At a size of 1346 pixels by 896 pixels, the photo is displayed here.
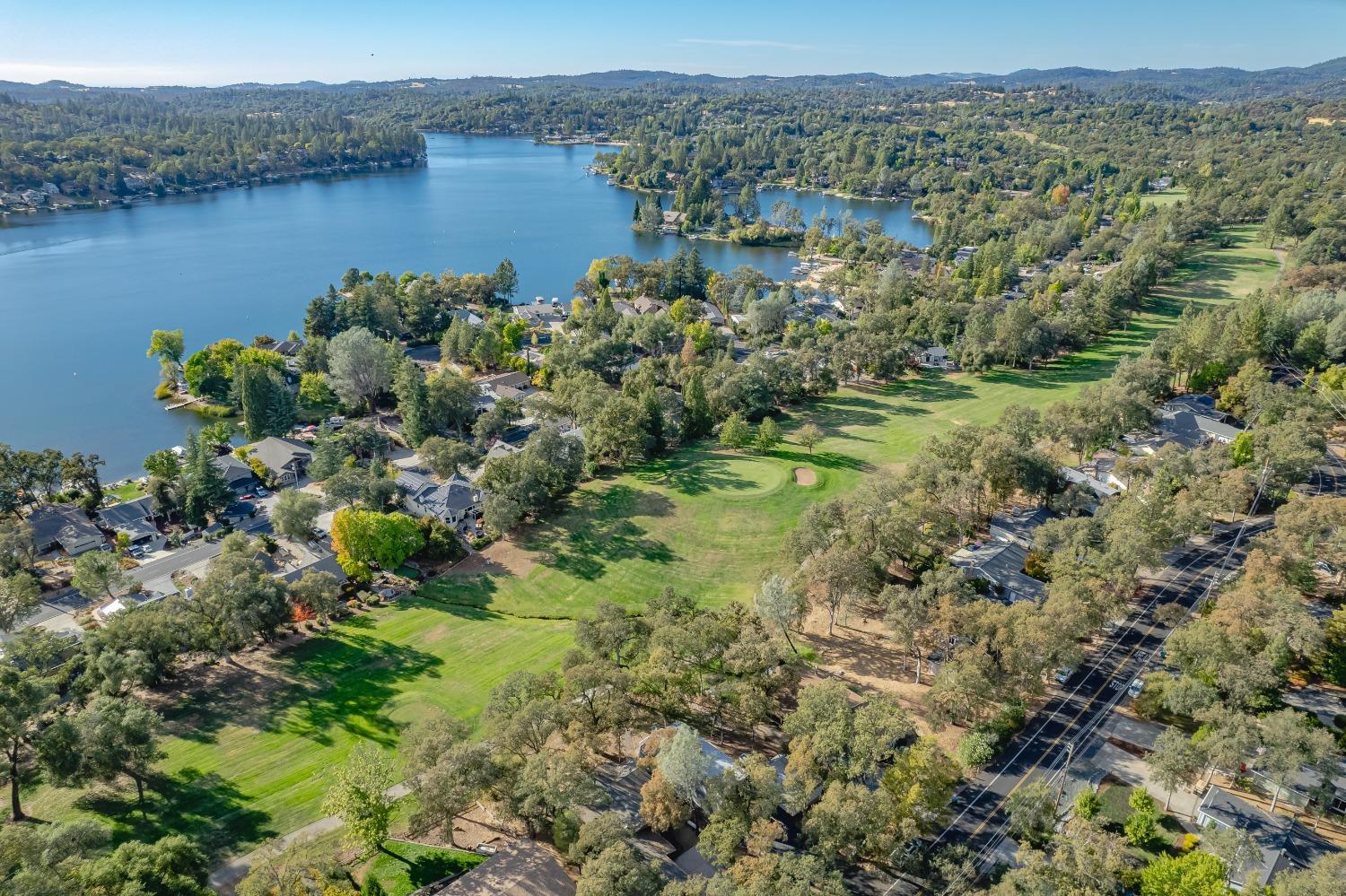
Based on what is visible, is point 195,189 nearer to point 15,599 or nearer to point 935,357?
point 15,599

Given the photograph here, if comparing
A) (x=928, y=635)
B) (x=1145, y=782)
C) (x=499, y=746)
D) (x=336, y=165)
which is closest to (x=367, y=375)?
(x=499, y=746)

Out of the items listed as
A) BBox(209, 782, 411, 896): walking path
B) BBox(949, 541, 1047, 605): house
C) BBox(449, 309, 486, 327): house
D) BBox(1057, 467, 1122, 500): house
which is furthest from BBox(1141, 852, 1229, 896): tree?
BBox(449, 309, 486, 327): house

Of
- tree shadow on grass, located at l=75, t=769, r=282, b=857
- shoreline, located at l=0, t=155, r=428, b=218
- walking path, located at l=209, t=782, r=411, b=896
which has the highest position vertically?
shoreline, located at l=0, t=155, r=428, b=218

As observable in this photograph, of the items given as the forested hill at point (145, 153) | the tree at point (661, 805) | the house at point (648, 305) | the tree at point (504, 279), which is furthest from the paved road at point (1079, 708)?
the forested hill at point (145, 153)

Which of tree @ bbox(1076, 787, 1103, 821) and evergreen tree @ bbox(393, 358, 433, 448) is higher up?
evergreen tree @ bbox(393, 358, 433, 448)

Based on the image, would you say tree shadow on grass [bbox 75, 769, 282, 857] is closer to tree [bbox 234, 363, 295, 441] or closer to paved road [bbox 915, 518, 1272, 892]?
paved road [bbox 915, 518, 1272, 892]

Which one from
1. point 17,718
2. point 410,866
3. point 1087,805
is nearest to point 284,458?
point 17,718
